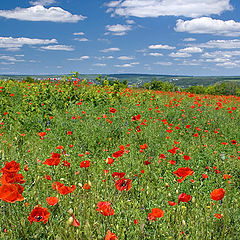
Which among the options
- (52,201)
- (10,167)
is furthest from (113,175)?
(10,167)

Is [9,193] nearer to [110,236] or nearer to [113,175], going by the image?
[110,236]

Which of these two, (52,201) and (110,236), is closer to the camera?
(110,236)

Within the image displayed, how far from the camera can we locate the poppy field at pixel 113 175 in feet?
6.97

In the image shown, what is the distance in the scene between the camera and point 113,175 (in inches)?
79.2

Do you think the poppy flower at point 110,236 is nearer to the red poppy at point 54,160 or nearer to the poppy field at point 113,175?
the poppy field at point 113,175

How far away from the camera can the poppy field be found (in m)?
2.12

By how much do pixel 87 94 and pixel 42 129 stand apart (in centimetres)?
374

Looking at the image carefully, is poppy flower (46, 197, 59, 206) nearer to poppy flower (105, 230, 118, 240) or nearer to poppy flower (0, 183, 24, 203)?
poppy flower (0, 183, 24, 203)

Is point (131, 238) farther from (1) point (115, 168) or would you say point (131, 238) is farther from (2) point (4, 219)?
(1) point (115, 168)

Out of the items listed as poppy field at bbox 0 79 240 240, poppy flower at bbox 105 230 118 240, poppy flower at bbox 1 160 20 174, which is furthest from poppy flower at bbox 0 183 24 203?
poppy flower at bbox 105 230 118 240

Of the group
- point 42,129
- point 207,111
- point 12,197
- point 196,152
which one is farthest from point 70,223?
point 207,111

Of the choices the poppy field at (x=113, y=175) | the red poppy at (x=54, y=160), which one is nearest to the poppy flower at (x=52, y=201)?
the poppy field at (x=113, y=175)

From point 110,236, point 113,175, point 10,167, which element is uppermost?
point 10,167

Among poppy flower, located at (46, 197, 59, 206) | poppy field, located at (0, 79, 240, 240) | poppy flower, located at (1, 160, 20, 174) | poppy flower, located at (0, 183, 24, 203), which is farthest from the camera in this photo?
poppy field, located at (0, 79, 240, 240)
